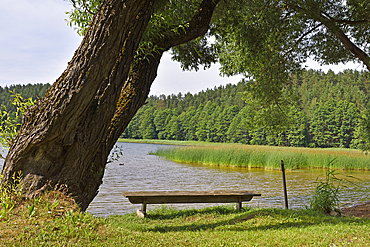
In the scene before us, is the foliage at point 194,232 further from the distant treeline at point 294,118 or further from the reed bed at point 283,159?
the distant treeline at point 294,118

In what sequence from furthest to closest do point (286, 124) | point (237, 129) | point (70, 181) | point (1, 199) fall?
point (237, 129) < point (286, 124) < point (70, 181) < point (1, 199)

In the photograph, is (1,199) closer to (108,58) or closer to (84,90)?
(84,90)

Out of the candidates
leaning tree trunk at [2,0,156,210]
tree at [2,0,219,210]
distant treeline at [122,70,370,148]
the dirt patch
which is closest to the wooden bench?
tree at [2,0,219,210]

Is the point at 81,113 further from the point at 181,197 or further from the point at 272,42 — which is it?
the point at 272,42

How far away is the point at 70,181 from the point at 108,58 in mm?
1722

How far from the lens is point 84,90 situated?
368 cm

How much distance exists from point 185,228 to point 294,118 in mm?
45285

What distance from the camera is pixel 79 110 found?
3.70 metres

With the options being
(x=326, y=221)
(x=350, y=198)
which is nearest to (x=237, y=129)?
(x=350, y=198)

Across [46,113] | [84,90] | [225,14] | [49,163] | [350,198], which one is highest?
[225,14]

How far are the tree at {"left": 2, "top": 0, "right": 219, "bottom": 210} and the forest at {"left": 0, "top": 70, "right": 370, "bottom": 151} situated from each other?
33724 millimetres

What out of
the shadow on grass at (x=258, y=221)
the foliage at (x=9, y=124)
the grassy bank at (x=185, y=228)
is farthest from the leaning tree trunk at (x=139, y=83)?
the shadow on grass at (x=258, y=221)

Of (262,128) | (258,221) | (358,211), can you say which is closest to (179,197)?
(258,221)

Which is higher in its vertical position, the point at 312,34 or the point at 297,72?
the point at 312,34
